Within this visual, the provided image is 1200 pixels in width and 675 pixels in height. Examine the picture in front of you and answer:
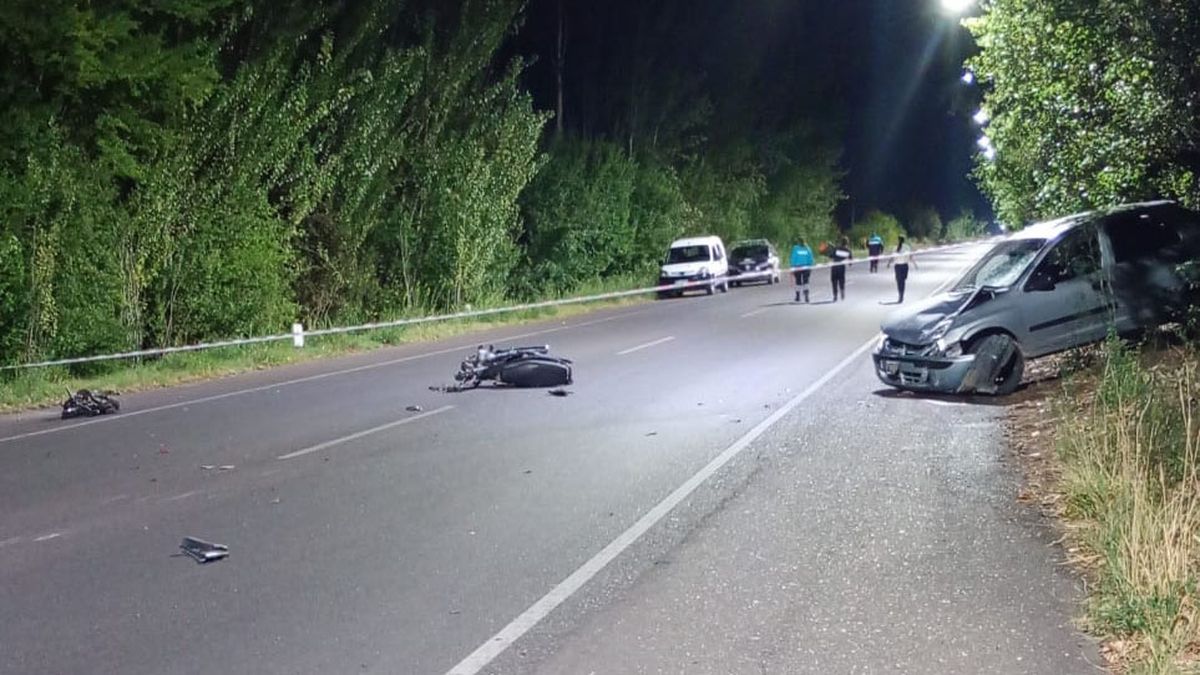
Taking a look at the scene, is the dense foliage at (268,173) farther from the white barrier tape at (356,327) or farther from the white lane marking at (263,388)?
the white lane marking at (263,388)

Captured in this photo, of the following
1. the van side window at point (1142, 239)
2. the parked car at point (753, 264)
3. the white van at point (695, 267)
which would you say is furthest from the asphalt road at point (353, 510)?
the parked car at point (753, 264)

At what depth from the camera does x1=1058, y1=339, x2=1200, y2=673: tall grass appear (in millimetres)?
5918

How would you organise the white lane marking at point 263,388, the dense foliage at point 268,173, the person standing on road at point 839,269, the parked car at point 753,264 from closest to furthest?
the white lane marking at point 263,388 < the dense foliage at point 268,173 < the person standing on road at point 839,269 < the parked car at point 753,264

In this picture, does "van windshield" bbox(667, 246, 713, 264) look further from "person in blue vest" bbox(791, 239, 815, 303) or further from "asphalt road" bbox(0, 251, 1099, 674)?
"asphalt road" bbox(0, 251, 1099, 674)

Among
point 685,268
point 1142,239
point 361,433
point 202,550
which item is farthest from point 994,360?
point 685,268

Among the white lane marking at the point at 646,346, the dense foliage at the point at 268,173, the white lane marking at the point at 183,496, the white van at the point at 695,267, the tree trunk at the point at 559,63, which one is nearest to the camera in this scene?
the white lane marking at the point at 183,496

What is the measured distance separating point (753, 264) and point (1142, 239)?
29715 millimetres

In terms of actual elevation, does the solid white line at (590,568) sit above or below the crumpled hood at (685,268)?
below

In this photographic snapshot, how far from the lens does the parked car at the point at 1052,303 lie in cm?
1405

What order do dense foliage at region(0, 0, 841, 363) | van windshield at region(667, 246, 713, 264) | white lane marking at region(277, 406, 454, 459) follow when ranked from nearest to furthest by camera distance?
white lane marking at region(277, 406, 454, 459) → dense foliage at region(0, 0, 841, 363) → van windshield at region(667, 246, 713, 264)

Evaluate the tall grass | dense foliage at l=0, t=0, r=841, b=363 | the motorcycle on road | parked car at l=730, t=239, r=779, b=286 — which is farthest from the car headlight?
parked car at l=730, t=239, r=779, b=286

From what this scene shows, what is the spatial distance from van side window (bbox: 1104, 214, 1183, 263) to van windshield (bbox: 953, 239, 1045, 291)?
892 mm

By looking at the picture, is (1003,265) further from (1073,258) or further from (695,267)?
(695,267)

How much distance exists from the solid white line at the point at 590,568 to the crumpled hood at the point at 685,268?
2697 cm
